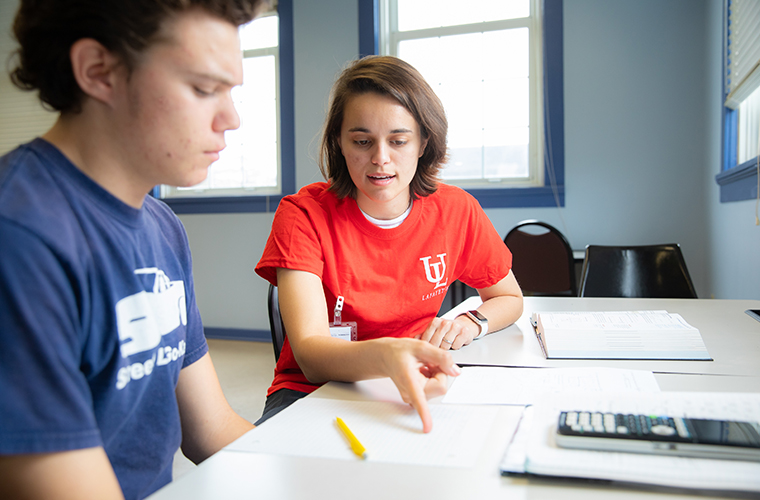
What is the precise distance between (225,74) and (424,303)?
→ 836 mm

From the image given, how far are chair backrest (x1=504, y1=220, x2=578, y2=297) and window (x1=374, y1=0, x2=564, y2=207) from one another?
84 cm

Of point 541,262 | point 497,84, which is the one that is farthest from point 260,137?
point 541,262

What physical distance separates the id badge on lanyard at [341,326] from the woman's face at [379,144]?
269 millimetres

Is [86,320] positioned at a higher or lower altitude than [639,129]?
lower

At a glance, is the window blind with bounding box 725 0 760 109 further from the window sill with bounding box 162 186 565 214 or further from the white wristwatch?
the white wristwatch

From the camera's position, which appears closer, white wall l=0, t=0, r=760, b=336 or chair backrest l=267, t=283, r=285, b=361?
chair backrest l=267, t=283, r=285, b=361

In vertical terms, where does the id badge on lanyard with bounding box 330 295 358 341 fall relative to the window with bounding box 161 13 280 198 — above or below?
below

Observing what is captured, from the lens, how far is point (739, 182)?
2.27m

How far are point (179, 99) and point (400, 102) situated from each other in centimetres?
72

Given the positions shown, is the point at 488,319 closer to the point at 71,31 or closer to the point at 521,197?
the point at 71,31

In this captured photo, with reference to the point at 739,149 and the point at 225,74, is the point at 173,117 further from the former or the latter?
the point at 739,149

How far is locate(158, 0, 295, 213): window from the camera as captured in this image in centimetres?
400

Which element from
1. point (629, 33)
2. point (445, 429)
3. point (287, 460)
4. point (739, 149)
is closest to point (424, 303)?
point (445, 429)

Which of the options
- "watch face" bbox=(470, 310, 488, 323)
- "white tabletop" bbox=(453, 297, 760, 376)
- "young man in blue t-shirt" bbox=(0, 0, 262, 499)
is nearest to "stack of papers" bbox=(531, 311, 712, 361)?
"white tabletop" bbox=(453, 297, 760, 376)
